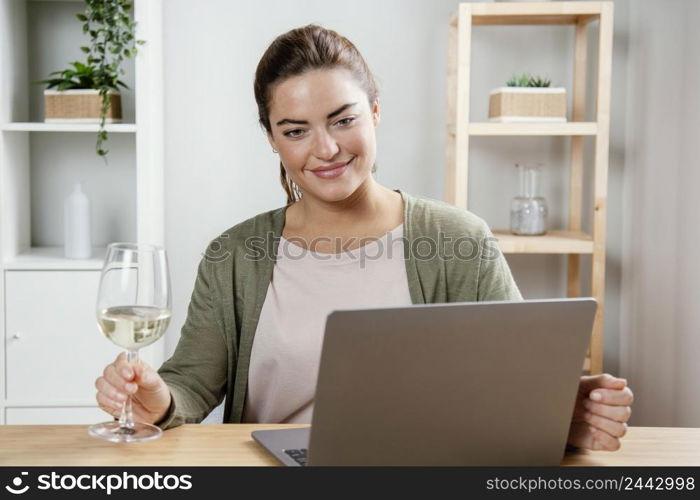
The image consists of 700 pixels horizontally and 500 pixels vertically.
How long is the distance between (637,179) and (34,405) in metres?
2.06

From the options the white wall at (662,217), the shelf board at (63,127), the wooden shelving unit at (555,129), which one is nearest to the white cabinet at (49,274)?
the shelf board at (63,127)

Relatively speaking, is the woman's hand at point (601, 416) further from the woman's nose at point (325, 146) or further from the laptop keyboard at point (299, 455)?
the woman's nose at point (325, 146)

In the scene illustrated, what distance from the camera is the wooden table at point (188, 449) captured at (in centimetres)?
110

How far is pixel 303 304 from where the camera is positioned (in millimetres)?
1665

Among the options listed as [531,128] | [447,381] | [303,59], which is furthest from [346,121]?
[531,128]

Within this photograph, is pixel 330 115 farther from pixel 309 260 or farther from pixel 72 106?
pixel 72 106

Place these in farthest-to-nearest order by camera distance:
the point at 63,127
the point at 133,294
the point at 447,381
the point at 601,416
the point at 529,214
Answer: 1. the point at 529,214
2. the point at 63,127
3. the point at 601,416
4. the point at 133,294
5. the point at 447,381

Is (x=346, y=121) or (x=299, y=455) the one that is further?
(x=346, y=121)

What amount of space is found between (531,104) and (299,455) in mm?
1846

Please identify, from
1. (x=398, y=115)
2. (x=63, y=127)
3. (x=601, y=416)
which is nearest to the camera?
(x=601, y=416)

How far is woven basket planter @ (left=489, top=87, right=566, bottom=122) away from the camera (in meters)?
2.70

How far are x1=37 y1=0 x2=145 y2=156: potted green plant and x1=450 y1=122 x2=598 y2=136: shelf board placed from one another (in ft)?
3.42
